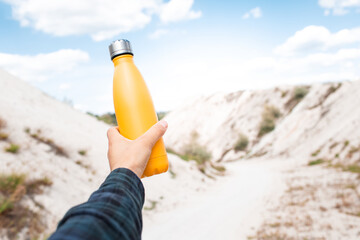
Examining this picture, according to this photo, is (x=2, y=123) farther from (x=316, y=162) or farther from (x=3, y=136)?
(x=316, y=162)

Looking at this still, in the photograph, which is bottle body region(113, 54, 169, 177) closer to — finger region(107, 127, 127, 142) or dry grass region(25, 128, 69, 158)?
finger region(107, 127, 127, 142)

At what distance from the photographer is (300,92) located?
4497 centimetres

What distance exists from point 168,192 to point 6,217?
7030 millimetres

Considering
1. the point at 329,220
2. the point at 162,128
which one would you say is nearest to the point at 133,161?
the point at 162,128

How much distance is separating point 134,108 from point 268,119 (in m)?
43.7

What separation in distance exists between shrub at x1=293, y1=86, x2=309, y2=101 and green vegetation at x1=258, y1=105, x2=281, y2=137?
401 centimetres

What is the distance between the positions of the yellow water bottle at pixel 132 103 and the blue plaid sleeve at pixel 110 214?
400 millimetres

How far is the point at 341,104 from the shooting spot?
1109 inches

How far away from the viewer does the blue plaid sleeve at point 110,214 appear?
3.33ft

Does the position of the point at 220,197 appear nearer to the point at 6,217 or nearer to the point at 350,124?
the point at 6,217

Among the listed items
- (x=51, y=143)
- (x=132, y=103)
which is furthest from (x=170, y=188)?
(x=132, y=103)

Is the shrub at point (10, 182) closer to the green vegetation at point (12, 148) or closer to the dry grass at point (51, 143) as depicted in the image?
the green vegetation at point (12, 148)

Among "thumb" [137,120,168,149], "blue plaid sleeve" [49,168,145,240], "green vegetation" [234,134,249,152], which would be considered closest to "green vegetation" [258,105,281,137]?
"green vegetation" [234,134,249,152]

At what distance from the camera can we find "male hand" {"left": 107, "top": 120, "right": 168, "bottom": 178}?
149 centimetres
